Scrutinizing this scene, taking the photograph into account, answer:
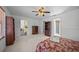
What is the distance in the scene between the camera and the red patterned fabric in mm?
2052

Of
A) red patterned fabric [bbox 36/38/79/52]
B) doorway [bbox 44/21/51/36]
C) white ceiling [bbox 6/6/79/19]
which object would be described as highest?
white ceiling [bbox 6/6/79/19]

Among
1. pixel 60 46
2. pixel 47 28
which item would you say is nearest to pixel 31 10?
pixel 47 28

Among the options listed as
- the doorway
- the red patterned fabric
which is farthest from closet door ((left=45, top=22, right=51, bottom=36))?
the red patterned fabric

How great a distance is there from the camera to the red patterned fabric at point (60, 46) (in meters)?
2.05

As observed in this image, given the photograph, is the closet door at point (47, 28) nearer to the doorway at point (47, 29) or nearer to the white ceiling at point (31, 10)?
the doorway at point (47, 29)

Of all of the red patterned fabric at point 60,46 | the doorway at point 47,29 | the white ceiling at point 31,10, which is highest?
the white ceiling at point 31,10

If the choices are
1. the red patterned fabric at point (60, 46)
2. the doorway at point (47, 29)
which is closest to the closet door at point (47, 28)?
the doorway at point (47, 29)

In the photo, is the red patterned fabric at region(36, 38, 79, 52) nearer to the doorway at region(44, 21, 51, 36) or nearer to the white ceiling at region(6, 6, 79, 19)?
the doorway at region(44, 21, 51, 36)

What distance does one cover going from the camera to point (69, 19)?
223cm

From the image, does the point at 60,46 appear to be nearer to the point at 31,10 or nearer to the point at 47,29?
the point at 47,29

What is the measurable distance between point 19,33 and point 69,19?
47.8 inches

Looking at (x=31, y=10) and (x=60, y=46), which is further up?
(x=31, y=10)

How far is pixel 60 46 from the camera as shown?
2.10 m

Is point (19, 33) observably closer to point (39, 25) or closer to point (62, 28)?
point (39, 25)
